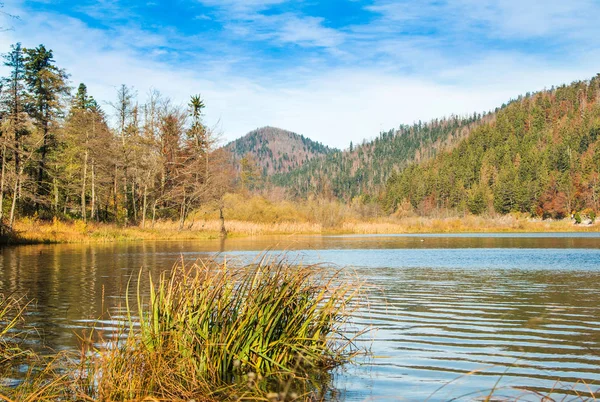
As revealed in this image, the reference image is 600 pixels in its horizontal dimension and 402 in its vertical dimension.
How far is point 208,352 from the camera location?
20.2 ft

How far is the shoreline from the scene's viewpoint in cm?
3941

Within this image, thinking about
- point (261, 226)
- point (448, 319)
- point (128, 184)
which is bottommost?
point (448, 319)

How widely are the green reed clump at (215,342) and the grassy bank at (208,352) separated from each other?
12 millimetres

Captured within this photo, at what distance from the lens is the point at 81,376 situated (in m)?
5.71

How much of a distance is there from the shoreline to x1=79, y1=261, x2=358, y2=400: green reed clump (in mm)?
33607

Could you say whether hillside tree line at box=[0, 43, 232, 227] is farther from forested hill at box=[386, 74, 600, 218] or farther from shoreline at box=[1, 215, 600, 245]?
forested hill at box=[386, 74, 600, 218]

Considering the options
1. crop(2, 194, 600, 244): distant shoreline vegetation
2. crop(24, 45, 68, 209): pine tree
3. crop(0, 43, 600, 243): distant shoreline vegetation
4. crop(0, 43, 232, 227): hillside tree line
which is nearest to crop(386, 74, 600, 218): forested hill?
crop(0, 43, 600, 243): distant shoreline vegetation

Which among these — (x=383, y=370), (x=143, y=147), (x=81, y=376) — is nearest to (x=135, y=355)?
(x=81, y=376)

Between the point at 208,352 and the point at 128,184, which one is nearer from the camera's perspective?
the point at 208,352

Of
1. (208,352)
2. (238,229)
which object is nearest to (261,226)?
(238,229)

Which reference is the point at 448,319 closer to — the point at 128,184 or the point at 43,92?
the point at 43,92

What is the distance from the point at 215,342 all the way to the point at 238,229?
47711 millimetres

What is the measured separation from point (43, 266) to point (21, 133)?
74.9 feet

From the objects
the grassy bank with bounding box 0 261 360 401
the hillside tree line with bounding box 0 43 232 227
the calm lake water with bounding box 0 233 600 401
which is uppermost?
the hillside tree line with bounding box 0 43 232 227
